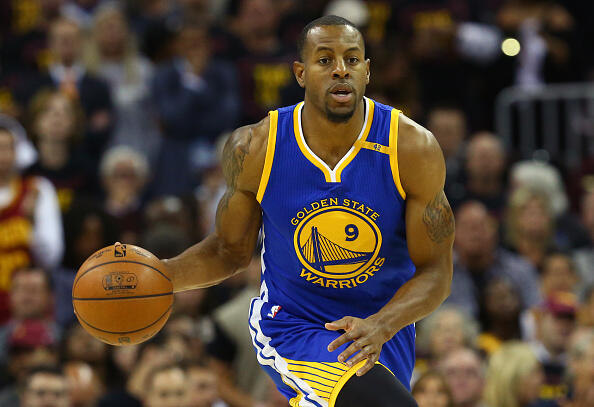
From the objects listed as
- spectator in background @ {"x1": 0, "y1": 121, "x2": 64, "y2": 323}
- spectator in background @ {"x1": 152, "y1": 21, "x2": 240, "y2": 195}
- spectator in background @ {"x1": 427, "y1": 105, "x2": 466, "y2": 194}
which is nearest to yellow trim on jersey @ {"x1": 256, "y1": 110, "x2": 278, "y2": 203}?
spectator in background @ {"x1": 0, "y1": 121, "x2": 64, "y2": 323}

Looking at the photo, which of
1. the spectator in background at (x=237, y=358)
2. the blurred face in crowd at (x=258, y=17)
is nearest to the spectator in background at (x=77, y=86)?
the blurred face in crowd at (x=258, y=17)

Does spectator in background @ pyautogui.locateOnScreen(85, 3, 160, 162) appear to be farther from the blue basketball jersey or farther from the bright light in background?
the blue basketball jersey

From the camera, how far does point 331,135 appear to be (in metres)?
5.13

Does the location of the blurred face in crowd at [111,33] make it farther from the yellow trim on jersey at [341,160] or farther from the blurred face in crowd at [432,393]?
the yellow trim on jersey at [341,160]

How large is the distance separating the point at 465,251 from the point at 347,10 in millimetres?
3215

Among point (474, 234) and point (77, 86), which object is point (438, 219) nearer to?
point (474, 234)

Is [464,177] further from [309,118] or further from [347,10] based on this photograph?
[309,118]

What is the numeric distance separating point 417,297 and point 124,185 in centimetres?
513

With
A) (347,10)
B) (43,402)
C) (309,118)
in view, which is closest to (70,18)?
(347,10)

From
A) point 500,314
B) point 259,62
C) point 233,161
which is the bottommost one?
point 500,314

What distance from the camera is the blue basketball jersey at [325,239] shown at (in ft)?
16.5

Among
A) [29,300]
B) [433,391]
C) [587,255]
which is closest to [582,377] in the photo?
[433,391]

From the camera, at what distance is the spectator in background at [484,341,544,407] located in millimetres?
8023

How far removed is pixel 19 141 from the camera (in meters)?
9.41
